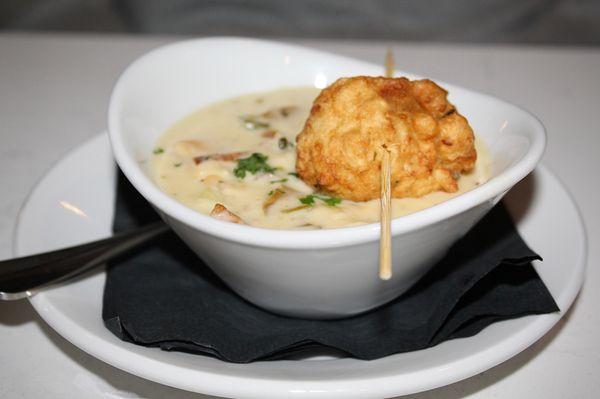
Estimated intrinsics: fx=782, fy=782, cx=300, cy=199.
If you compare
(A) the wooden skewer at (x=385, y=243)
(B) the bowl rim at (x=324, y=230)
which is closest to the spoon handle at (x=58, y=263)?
(B) the bowl rim at (x=324, y=230)

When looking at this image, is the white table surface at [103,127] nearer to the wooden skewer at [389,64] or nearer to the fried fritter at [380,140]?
the fried fritter at [380,140]

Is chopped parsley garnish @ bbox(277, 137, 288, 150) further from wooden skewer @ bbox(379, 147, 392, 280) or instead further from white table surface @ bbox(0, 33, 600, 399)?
white table surface @ bbox(0, 33, 600, 399)

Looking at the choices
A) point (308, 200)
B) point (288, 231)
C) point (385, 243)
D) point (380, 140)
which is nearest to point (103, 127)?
point (308, 200)

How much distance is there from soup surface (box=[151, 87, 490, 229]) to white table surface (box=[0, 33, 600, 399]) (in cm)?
49

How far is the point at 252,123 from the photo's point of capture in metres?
2.53

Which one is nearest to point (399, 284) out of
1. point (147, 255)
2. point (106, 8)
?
point (147, 255)

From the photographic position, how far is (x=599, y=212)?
2.79 metres

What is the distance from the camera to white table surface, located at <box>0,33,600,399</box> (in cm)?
203

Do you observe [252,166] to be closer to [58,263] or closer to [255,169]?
[255,169]

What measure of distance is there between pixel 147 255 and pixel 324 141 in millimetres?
694

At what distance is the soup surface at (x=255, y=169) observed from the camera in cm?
202

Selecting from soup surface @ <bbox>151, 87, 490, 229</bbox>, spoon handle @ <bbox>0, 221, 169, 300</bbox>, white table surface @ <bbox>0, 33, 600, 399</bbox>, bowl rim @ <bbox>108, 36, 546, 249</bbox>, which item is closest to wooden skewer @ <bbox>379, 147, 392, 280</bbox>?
bowl rim @ <bbox>108, 36, 546, 249</bbox>

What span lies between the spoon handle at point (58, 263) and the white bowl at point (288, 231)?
24 centimetres

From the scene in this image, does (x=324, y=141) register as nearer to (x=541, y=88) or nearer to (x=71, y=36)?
(x=541, y=88)
